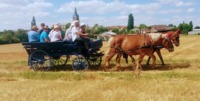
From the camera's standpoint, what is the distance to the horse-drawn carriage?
43.4 ft

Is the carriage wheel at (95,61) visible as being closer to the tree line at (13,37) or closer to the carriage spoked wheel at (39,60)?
the carriage spoked wheel at (39,60)

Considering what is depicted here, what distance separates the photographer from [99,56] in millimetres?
13703

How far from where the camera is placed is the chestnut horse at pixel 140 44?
12.7 meters

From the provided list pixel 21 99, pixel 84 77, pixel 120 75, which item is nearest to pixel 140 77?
pixel 120 75

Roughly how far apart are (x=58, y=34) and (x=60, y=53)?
79cm

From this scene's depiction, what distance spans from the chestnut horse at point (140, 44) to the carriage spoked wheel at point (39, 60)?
2.23m

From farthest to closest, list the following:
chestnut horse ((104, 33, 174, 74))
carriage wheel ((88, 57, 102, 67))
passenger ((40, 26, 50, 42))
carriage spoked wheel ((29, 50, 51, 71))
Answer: passenger ((40, 26, 50, 42)) → carriage wheel ((88, 57, 102, 67)) → carriage spoked wheel ((29, 50, 51, 71)) → chestnut horse ((104, 33, 174, 74))

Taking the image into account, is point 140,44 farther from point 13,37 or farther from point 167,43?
point 13,37

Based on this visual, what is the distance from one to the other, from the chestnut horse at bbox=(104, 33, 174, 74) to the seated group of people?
1.07 meters

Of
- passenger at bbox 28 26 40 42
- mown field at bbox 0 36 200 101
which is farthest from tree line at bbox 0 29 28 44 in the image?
mown field at bbox 0 36 200 101

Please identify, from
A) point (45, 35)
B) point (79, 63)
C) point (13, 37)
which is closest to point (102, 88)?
point (79, 63)

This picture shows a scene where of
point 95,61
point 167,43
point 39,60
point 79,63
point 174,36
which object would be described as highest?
point 174,36

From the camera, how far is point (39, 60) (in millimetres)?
13695

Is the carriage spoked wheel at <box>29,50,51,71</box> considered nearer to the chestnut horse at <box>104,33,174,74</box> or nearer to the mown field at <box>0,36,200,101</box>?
the mown field at <box>0,36,200,101</box>
